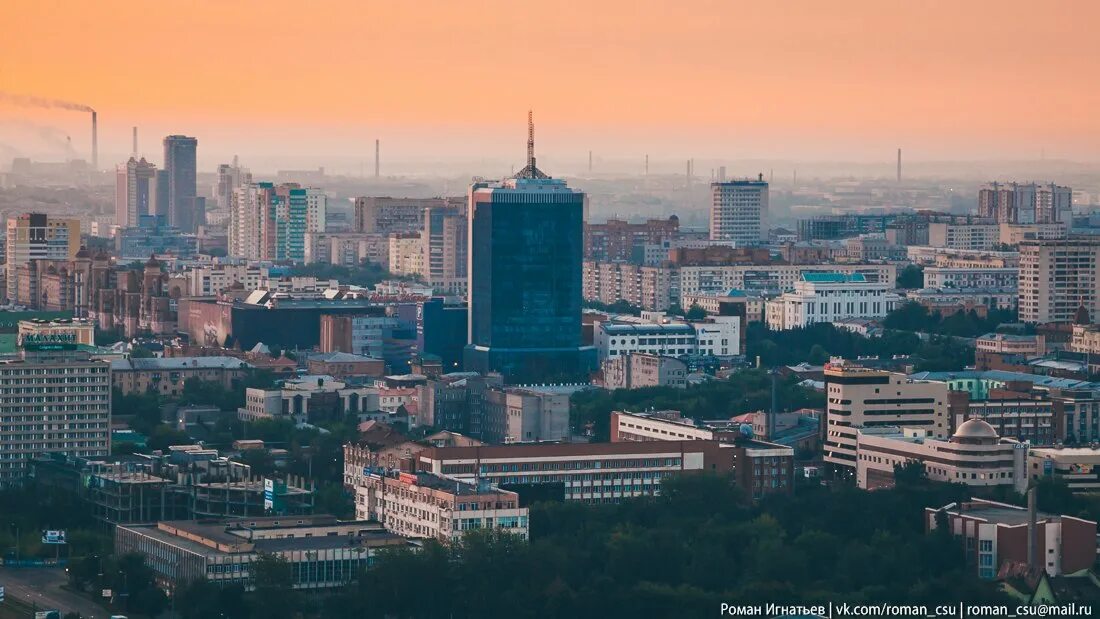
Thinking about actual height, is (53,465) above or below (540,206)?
below

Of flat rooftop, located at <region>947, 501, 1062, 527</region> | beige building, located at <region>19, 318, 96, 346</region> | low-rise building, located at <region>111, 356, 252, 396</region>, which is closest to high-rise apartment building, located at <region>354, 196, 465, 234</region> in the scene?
beige building, located at <region>19, 318, 96, 346</region>

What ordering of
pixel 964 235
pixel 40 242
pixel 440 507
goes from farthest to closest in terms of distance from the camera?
pixel 964 235 → pixel 40 242 → pixel 440 507

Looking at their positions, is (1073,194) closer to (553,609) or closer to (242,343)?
(242,343)

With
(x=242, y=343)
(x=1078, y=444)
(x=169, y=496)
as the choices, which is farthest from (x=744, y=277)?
(x=169, y=496)

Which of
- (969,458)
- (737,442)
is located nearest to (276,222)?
(737,442)

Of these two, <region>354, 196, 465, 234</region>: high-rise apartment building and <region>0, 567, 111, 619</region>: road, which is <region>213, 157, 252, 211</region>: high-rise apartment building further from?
<region>0, 567, 111, 619</region>: road

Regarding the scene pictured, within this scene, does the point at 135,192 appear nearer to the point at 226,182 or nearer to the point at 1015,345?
the point at 226,182
